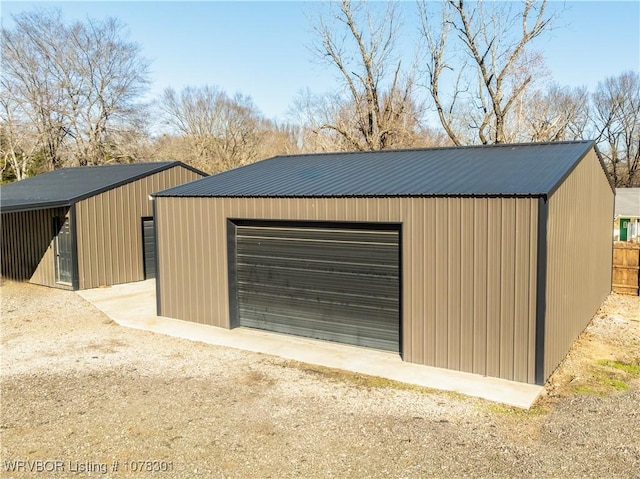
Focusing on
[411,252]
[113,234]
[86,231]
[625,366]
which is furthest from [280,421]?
[113,234]

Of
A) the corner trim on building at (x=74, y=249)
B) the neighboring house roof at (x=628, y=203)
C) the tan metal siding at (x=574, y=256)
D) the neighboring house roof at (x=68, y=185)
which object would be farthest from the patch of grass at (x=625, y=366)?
the neighboring house roof at (x=628, y=203)

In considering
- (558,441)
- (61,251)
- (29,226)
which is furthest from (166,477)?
(29,226)

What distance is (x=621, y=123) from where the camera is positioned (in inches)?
1674

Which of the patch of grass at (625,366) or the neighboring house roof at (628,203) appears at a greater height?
the neighboring house roof at (628,203)

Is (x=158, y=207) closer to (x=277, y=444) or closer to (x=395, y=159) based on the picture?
(x=395, y=159)

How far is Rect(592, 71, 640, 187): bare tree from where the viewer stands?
4194 cm

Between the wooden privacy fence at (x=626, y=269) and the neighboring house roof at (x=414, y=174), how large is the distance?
185 inches

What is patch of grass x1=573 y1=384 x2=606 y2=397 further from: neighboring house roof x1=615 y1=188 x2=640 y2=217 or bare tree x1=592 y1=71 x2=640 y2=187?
bare tree x1=592 y1=71 x2=640 y2=187

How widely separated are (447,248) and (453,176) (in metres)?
1.45

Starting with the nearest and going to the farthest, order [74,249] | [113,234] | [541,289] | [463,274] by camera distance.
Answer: [541,289], [463,274], [74,249], [113,234]

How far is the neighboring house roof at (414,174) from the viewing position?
6.88 m

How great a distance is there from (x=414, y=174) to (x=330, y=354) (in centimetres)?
319

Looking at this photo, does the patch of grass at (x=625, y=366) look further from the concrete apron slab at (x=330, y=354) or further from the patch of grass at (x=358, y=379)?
the patch of grass at (x=358, y=379)

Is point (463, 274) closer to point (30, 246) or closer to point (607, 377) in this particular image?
point (607, 377)
